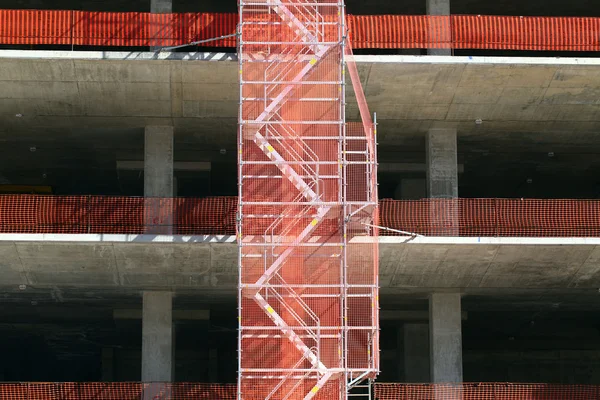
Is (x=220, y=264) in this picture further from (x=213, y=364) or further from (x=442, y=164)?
(x=213, y=364)

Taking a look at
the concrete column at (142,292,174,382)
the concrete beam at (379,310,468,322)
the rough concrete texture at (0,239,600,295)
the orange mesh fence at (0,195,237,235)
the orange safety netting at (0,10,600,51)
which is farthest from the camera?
the concrete beam at (379,310,468,322)

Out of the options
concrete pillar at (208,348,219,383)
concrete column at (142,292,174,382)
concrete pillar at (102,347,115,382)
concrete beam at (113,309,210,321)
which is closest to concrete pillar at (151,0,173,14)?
concrete column at (142,292,174,382)

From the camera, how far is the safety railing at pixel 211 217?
83.1 ft

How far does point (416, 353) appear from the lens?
33.4 m

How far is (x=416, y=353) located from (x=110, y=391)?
35.9 ft

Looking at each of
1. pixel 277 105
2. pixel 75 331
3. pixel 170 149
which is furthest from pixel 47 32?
pixel 75 331

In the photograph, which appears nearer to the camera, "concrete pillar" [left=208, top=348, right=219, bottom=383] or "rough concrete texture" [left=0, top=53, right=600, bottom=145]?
"rough concrete texture" [left=0, top=53, right=600, bottom=145]

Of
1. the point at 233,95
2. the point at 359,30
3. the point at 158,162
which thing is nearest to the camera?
the point at 359,30

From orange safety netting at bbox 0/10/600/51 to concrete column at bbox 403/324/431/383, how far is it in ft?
33.1

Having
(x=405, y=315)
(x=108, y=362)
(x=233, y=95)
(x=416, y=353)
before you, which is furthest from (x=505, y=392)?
(x=108, y=362)

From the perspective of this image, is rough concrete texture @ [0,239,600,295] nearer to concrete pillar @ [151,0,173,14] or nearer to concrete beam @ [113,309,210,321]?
concrete pillar @ [151,0,173,14]

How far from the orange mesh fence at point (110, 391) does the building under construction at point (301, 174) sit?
0.04 metres

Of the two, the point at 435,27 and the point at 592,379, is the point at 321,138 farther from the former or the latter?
the point at 592,379

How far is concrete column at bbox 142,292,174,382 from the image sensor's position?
88.2 feet
